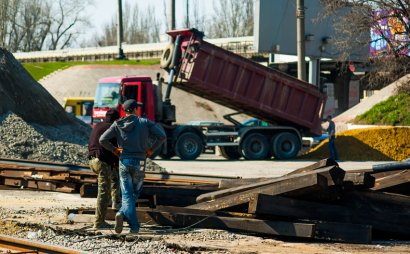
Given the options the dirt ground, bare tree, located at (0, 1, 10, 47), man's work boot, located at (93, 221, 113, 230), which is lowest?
the dirt ground

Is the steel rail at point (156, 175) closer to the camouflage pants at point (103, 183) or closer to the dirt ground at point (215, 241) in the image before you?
the dirt ground at point (215, 241)

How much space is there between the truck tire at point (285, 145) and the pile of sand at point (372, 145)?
1.01 meters

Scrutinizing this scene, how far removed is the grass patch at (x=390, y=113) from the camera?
128 feet

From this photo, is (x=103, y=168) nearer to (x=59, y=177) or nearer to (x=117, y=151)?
(x=117, y=151)

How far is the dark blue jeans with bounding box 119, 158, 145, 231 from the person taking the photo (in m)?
12.0

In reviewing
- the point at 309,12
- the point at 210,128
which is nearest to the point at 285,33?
the point at 309,12

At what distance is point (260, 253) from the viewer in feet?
35.0

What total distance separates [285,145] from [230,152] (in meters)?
2.31

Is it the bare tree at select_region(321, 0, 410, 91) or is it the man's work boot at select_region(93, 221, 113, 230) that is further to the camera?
the bare tree at select_region(321, 0, 410, 91)

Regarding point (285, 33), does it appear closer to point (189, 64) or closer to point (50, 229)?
point (189, 64)

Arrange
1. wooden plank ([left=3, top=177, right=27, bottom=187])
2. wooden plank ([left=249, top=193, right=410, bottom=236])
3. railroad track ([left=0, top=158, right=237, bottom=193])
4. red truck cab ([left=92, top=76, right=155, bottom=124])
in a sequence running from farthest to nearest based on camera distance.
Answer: red truck cab ([left=92, top=76, right=155, bottom=124])
wooden plank ([left=3, top=177, right=27, bottom=187])
railroad track ([left=0, top=158, right=237, bottom=193])
wooden plank ([left=249, top=193, right=410, bottom=236])

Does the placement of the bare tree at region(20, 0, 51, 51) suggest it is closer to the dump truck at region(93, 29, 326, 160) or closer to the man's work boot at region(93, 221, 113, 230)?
the dump truck at region(93, 29, 326, 160)

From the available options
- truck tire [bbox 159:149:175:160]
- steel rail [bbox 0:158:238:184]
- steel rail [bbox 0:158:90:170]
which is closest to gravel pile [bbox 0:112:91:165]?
steel rail [bbox 0:158:90:170]

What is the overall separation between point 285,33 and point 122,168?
33.4 m
